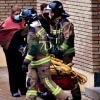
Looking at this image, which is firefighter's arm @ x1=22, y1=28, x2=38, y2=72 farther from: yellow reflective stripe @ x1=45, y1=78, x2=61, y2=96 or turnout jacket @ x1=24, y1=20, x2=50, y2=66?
yellow reflective stripe @ x1=45, y1=78, x2=61, y2=96

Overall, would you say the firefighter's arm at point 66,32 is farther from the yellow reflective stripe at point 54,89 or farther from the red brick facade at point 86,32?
the red brick facade at point 86,32

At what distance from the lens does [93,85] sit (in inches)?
486

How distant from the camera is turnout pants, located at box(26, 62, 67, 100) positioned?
1061 cm

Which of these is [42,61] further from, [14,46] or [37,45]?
[14,46]

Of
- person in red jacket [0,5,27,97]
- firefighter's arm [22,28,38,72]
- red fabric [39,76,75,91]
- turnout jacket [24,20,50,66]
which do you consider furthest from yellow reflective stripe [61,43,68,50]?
person in red jacket [0,5,27,97]

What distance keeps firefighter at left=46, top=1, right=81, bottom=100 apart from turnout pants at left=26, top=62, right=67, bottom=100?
54 cm

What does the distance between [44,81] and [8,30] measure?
2.25m

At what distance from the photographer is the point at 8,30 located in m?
12.5

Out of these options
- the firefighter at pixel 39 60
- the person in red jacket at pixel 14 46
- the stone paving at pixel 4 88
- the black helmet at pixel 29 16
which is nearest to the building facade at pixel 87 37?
the stone paving at pixel 4 88

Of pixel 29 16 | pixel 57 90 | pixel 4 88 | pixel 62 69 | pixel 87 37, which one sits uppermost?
pixel 29 16

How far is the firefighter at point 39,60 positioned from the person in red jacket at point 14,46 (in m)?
1.53

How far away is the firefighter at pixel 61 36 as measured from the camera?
11.1 m

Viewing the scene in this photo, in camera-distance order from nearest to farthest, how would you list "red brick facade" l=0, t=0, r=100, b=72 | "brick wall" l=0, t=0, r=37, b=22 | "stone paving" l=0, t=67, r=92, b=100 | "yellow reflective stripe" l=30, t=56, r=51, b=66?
1. "yellow reflective stripe" l=30, t=56, r=51, b=66
2. "red brick facade" l=0, t=0, r=100, b=72
3. "stone paving" l=0, t=67, r=92, b=100
4. "brick wall" l=0, t=0, r=37, b=22

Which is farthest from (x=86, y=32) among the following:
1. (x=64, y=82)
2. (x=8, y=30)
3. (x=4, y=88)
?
(x=4, y=88)
